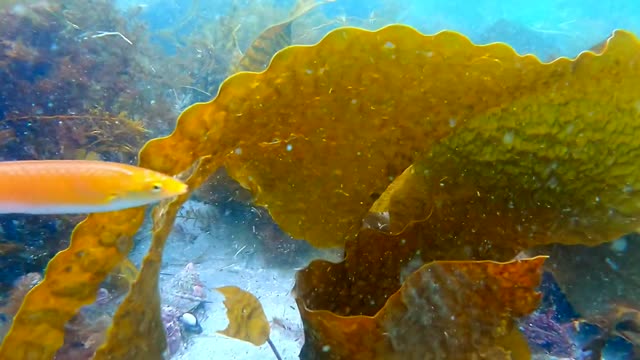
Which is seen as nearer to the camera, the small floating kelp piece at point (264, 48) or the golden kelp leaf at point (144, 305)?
the golden kelp leaf at point (144, 305)

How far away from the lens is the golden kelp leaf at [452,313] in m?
1.57

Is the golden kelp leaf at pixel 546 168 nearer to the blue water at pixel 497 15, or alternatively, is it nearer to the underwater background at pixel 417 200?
the underwater background at pixel 417 200

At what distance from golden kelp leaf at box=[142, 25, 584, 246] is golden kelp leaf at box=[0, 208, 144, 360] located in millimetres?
292

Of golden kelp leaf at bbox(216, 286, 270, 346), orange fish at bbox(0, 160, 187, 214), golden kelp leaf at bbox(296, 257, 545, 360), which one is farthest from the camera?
golden kelp leaf at bbox(216, 286, 270, 346)

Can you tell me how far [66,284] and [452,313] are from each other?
137 cm

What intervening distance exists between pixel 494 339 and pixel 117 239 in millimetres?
1393

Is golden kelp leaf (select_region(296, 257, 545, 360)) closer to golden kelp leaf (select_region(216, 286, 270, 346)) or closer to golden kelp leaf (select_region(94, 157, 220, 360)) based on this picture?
golden kelp leaf (select_region(94, 157, 220, 360))

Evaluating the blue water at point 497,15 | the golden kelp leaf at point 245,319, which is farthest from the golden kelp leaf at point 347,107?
the blue water at point 497,15

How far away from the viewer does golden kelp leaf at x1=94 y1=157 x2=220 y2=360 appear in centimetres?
167

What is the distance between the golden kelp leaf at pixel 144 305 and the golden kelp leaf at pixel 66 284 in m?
0.11

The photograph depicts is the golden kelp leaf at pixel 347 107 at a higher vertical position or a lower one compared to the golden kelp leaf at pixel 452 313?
higher

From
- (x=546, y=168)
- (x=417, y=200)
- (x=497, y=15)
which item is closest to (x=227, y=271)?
(x=417, y=200)

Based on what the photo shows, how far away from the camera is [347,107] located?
1.79 meters

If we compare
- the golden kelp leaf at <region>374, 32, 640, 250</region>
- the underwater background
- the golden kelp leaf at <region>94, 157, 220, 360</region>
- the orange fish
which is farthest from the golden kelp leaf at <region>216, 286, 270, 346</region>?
the orange fish
